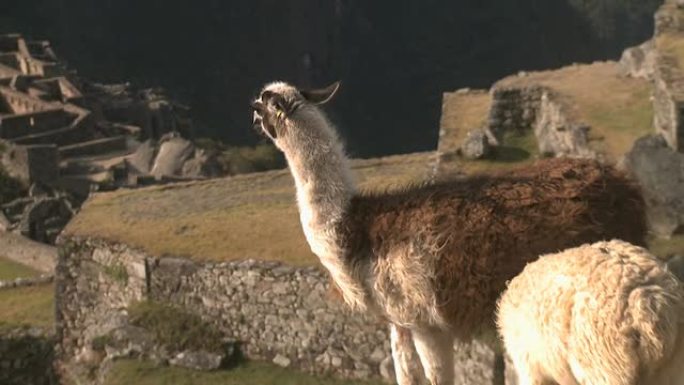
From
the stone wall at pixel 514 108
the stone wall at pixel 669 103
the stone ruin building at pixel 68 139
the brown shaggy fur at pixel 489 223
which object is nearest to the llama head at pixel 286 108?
the brown shaggy fur at pixel 489 223

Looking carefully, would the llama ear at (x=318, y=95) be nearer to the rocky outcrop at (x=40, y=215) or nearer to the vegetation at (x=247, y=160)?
the rocky outcrop at (x=40, y=215)

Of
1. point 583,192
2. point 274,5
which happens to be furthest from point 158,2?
point 583,192

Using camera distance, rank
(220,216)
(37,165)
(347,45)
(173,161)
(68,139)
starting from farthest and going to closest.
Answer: (347,45)
(68,139)
(37,165)
(173,161)
(220,216)

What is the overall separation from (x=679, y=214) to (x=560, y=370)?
5847mm

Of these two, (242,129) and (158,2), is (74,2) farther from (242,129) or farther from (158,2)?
(242,129)

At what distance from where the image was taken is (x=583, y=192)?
20.1 ft

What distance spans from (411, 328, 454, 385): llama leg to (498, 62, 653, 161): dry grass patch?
8.33 m

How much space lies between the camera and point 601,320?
16.2ft

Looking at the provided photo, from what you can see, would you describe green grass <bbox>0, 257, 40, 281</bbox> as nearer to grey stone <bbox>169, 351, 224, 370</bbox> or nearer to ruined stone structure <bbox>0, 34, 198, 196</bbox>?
ruined stone structure <bbox>0, 34, 198, 196</bbox>

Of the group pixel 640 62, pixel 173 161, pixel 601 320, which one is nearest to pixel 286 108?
pixel 601 320

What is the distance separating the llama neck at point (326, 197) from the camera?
244 inches

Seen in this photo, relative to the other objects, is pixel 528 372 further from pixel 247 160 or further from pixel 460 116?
pixel 247 160

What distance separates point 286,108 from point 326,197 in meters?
0.54

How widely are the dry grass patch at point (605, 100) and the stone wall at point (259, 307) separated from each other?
419cm
